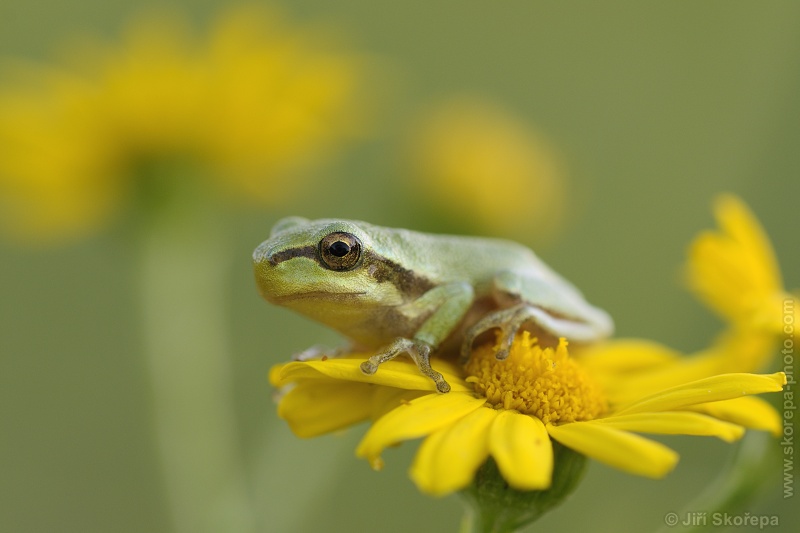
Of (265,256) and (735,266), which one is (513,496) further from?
(735,266)

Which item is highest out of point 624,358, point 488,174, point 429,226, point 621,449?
point 488,174

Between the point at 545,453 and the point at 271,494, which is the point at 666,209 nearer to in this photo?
the point at 271,494

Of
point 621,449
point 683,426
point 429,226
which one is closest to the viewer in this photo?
point 621,449

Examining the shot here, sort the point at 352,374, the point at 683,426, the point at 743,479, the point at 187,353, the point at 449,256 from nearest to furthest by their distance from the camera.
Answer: the point at 683,426, the point at 352,374, the point at 743,479, the point at 449,256, the point at 187,353

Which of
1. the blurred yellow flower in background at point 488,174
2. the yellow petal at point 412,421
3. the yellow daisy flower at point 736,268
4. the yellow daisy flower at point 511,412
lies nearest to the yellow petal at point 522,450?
the yellow daisy flower at point 511,412

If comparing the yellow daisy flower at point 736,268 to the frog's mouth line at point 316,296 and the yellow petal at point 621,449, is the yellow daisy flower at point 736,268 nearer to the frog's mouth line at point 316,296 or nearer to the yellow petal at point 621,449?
the yellow petal at point 621,449

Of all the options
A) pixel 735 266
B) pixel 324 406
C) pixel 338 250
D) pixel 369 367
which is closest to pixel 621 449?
pixel 369 367

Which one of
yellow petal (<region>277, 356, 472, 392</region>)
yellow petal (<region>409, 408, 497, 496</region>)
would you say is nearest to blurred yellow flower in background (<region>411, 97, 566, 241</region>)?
yellow petal (<region>277, 356, 472, 392</region>)
